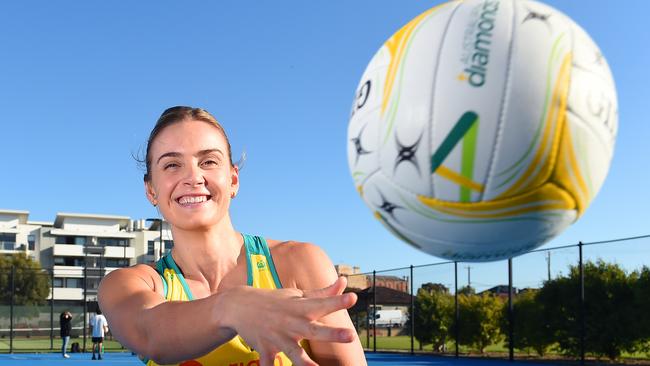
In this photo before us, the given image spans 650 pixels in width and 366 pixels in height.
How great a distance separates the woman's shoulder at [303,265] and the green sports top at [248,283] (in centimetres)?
4

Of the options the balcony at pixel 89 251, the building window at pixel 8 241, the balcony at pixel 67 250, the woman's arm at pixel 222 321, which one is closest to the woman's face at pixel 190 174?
the woman's arm at pixel 222 321

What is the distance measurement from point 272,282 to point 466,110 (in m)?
1.18

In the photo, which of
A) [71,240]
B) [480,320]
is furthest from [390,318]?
[71,240]

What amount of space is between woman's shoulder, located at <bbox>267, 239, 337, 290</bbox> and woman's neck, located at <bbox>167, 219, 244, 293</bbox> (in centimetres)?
18

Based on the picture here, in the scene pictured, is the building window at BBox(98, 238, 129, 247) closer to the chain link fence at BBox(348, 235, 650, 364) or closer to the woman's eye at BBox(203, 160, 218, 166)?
the chain link fence at BBox(348, 235, 650, 364)

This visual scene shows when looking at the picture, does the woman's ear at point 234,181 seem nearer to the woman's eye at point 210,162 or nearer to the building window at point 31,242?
the woman's eye at point 210,162

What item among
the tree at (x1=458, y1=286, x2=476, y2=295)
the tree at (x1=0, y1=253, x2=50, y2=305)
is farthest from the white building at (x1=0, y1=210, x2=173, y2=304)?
the tree at (x1=458, y1=286, x2=476, y2=295)

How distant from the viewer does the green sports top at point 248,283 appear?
2.98 metres

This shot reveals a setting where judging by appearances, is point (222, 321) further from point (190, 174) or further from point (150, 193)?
point (150, 193)

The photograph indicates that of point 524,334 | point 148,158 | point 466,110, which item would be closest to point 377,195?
point 466,110

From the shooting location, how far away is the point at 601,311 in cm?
1738

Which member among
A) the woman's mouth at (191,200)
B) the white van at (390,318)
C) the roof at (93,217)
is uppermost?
the roof at (93,217)

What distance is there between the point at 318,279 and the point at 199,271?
1.73 ft

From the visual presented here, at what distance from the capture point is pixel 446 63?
2383 millimetres
